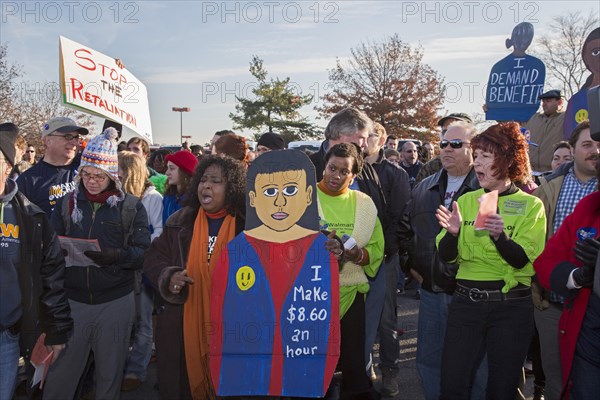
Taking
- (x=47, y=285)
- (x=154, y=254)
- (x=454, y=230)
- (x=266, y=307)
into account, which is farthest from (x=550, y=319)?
(x=47, y=285)

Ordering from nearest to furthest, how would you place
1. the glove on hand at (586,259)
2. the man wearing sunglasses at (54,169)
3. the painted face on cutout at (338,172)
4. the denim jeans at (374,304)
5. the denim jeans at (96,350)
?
the glove on hand at (586,259) < the denim jeans at (96,350) < the painted face on cutout at (338,172) < the denim jeans at (374,304) < the man wearing sunglasses at (54,169)

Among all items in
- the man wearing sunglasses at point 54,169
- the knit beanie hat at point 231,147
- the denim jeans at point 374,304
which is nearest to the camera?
the denim jeans at point 374,304

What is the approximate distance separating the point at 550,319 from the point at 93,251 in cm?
312

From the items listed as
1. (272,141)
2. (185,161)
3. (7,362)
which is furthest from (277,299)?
(272,141)

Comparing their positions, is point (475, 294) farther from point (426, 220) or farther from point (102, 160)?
point (102, 160)

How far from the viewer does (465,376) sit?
3354 mm

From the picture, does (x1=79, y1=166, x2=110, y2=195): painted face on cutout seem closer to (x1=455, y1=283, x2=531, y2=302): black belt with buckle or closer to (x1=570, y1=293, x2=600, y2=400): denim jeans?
(x1=455, y1=283, x2=531, y2=302): black belt with buckle

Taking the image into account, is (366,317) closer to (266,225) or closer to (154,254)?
(266,225)

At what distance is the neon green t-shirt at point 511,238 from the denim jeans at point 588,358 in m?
0.47

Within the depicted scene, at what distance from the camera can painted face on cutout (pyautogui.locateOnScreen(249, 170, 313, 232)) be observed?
3252mm

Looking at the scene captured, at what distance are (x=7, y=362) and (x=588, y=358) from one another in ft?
9.93

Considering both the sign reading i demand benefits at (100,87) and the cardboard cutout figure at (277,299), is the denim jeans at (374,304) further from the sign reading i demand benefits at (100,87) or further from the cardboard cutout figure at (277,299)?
the sign reading i demand benefits at (100,87)

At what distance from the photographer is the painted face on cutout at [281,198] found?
3.25 m

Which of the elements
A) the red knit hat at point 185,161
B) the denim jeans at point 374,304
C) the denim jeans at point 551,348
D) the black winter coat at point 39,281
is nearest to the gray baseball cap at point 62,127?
the red knit hat at point 185,161
